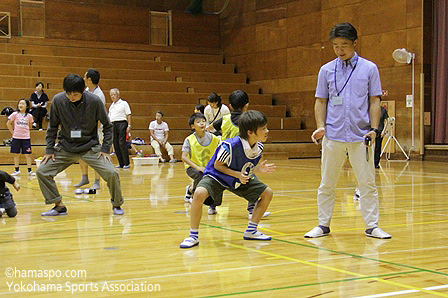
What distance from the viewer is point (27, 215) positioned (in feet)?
20.8

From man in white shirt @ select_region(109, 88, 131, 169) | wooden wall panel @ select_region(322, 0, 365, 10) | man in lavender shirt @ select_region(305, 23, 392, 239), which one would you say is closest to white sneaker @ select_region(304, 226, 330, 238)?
man in lavender shirt @ select_region(305, 23, 392, 239)

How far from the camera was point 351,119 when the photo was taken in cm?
496

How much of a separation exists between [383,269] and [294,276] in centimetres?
58

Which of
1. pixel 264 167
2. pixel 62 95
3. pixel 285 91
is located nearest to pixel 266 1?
pixel 285 91

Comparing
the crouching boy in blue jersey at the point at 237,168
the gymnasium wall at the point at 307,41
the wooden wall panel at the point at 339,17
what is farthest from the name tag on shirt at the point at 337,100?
the wooden wall panel at the point at 339,17

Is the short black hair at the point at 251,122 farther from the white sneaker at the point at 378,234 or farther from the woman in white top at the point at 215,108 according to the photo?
the woman in white top at the point at 215,108

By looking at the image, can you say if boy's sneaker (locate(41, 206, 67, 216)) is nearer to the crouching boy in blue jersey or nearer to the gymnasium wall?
the crouching boy in blue jersey

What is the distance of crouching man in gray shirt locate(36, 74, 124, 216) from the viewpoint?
625cm

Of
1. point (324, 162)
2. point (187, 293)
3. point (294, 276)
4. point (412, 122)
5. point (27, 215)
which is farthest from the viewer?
point (412, 122)

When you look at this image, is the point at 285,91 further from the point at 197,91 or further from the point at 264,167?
the point at 264,167

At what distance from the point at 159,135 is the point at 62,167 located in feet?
32.6

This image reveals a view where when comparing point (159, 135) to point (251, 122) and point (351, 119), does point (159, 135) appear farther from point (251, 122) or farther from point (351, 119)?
point (251, 122)

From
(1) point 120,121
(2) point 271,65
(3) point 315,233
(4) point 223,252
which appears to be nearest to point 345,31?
(3) point 315,233

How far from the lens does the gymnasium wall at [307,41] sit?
53.6 ft
